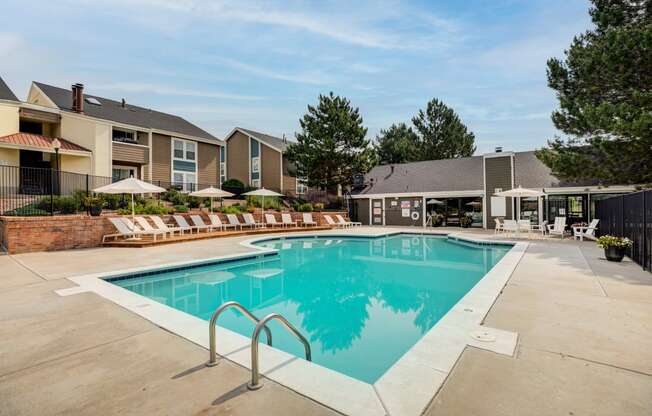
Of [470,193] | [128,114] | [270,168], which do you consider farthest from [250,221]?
[470,193]

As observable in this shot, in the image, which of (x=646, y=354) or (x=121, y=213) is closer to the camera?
(x=646, y=354)

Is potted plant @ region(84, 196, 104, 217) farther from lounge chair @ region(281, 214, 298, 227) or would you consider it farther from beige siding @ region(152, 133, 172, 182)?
beige siding @ region(152, 133, 172, 182)

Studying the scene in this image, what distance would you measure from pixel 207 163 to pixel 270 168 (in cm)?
519

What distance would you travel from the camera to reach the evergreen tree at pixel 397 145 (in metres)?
40.9

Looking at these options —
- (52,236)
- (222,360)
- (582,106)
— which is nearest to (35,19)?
(52,236)

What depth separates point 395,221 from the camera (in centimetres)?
2395

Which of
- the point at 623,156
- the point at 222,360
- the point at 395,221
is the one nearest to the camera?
the point at 222,360

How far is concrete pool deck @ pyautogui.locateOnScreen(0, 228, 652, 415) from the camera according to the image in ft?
7.61

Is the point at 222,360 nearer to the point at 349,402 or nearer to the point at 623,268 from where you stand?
the point at 349,402

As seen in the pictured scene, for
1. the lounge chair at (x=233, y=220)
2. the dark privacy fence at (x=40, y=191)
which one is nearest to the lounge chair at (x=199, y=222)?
the lounge chair at (x=233, y=220)

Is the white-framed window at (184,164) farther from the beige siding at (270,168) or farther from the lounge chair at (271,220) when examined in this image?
the lounge chair at (271,220)

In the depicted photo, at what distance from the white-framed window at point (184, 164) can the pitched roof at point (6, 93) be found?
27.8 feet

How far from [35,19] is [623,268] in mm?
15471

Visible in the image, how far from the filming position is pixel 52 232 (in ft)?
34.8
